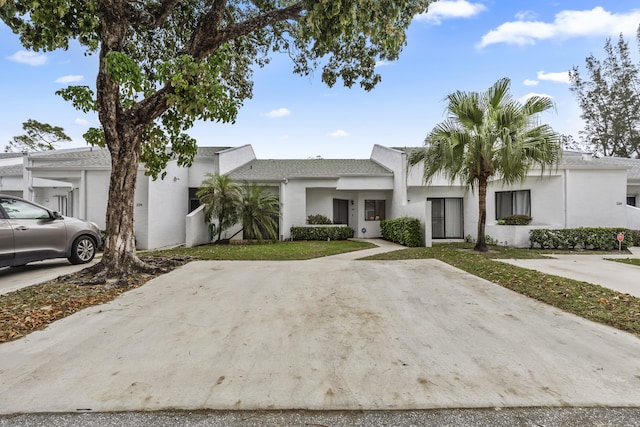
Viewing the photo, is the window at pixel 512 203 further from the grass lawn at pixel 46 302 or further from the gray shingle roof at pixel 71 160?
the gray shingle roof at pixel 71 160

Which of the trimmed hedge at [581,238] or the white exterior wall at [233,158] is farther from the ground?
the white exterior wall at [233,158]

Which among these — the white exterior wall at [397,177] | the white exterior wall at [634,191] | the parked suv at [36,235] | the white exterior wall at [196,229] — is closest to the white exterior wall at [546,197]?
the white exterior wall at [397,177]

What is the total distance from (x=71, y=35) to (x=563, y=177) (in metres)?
16.6

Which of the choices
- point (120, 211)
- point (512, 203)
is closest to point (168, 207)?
point (120, 211)

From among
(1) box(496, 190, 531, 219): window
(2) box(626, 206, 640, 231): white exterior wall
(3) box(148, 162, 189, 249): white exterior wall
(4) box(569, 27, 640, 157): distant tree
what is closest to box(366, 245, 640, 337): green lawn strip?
(1) box(496, 190, 531, 219): window

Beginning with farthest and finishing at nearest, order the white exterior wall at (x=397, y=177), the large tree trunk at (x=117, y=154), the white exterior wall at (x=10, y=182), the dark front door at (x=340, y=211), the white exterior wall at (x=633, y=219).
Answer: the dark front door at (x=340, y=211) < the white exterior wall at (x=10, y=182) < the white exterior wall at (x=397, y=177) < the white exterior wall at (x=633, y=219) < the large tree trunk at (x=117, y=154)

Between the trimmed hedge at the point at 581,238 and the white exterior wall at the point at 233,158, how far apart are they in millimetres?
13899

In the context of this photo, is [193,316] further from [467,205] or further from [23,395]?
[467,205]

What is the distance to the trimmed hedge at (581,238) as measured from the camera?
475 inches

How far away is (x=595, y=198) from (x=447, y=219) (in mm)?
5838

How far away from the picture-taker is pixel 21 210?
7.12 meters

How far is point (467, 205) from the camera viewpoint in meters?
15.9

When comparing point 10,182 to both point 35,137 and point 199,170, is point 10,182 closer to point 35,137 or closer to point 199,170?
point 199,170

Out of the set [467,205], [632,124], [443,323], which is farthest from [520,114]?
[632,124]
